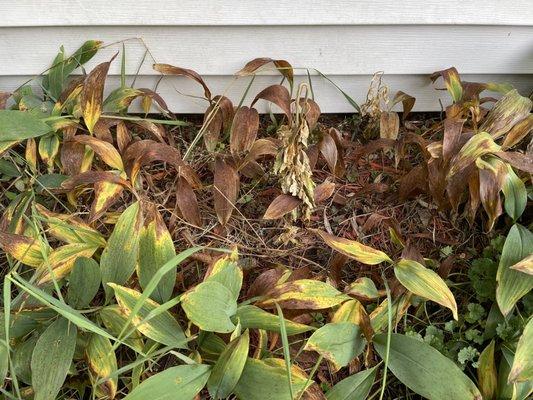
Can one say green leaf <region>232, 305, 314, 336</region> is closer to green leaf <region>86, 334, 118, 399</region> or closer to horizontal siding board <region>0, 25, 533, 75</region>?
green leaf <region>86, 334, 118, 399</region>

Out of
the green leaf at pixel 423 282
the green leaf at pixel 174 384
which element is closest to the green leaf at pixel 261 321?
the green leaf at pixel 174 384

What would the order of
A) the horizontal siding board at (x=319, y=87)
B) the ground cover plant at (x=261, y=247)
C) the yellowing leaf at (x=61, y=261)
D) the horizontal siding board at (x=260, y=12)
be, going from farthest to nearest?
the horizontal siding board at (x=319, y=87), the horizontal siding board at (x=260, y=12), the yellowing leaf at (x=61, y=261), the ground cover plant at (x=261, y=247)

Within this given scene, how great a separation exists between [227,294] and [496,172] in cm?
65

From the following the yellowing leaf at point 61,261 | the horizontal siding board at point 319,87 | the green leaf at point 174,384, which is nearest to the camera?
the green leaf at point 174,384

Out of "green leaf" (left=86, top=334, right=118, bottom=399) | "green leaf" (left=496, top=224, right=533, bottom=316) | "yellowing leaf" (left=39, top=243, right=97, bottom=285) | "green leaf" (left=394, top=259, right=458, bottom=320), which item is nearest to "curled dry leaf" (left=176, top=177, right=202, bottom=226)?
"yellowing leaf" (left=39, top=243, right=97, bottom=285)

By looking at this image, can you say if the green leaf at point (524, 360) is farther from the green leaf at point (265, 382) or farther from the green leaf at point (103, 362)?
the green leaf at point (103, 362)

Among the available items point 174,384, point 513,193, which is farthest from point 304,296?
point 513,193

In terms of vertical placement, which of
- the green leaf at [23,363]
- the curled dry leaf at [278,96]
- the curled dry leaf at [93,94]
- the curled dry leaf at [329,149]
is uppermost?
the curled dry leaf at [93,94]

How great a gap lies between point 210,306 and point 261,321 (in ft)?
0.36

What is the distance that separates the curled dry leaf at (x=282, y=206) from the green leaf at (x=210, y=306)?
0.80 ft

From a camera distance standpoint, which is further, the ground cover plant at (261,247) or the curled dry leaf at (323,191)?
the curled dry leaf at (323,191)

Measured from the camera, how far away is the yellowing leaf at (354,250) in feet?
4.02

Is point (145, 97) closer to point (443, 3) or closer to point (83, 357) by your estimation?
point (83, 357)

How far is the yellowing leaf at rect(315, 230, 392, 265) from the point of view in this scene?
4.02ft
